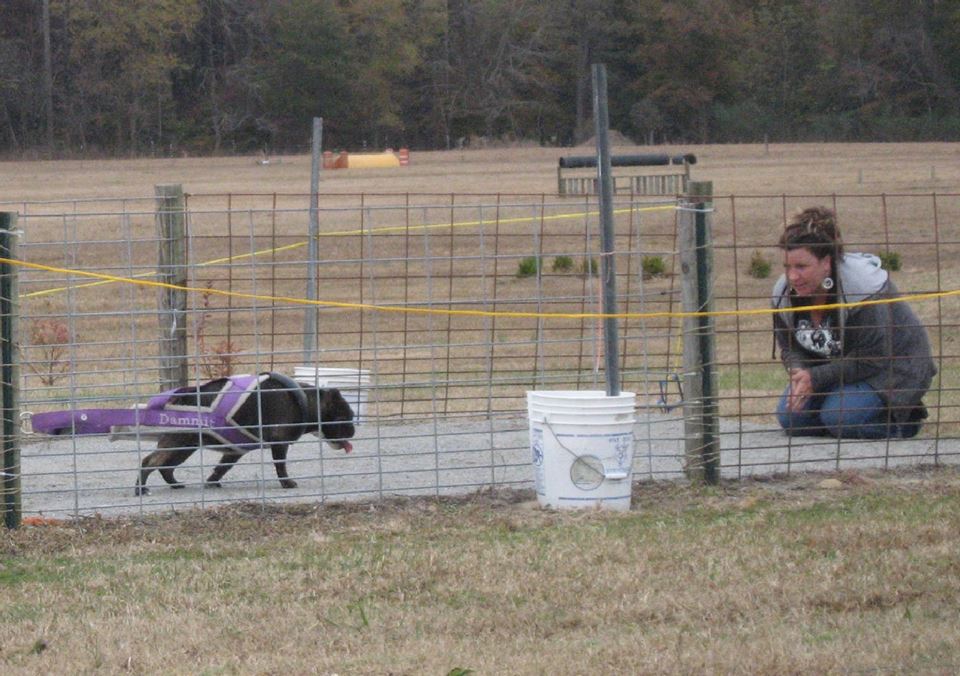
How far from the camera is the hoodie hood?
813 cm

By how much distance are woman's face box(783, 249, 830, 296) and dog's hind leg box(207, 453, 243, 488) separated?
3.14 meters

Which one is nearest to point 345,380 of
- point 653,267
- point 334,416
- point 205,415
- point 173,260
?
point 334,416

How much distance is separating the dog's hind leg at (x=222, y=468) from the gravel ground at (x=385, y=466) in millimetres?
38

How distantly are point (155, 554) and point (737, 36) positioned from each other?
56390mm

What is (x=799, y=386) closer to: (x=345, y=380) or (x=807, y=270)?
(x=807, y=270)

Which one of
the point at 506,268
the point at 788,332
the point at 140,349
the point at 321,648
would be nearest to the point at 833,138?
the point at 506,268

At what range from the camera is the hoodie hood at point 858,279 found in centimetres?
813

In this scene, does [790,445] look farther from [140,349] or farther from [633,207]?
[140,349]

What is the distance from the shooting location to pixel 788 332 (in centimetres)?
839

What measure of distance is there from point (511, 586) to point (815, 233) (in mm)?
3451

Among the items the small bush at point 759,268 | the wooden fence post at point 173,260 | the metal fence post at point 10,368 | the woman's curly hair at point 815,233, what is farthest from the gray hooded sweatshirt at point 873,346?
the small bush at point 759,268

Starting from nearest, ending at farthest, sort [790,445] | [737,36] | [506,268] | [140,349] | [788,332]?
[790,445]
[788,332]
[140,349]
[506,268]
[737,36]

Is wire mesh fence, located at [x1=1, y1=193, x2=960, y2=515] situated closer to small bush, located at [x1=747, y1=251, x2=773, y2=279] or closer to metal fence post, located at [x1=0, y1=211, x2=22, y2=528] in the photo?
small bush, located at [x1=747, y1=251, x2=773, y2=279]

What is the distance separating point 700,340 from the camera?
7277mm
